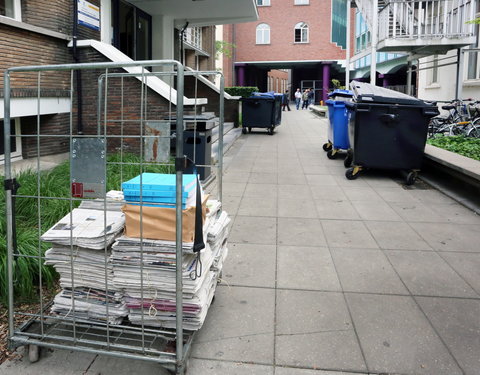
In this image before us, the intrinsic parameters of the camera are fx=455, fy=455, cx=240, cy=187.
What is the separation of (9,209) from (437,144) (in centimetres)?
956

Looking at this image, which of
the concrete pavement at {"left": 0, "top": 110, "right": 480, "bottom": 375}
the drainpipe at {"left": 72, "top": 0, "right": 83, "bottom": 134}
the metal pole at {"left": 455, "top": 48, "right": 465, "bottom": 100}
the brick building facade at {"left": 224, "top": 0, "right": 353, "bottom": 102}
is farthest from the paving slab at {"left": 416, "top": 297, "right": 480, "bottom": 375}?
the brick building facade at {"left": 224, "top": 0, "right": 353, "bottom": 102}

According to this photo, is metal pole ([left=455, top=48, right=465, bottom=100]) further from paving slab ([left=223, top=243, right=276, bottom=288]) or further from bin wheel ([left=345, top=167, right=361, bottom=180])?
paving slab ([left=223, top=243, right=276, bottom=288])

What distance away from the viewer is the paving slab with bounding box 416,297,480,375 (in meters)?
2.85

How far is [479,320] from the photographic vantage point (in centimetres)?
331

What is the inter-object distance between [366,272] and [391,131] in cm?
429

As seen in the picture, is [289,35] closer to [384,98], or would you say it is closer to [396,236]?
[384,98]

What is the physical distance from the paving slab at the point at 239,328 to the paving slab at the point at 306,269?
0.31 metres

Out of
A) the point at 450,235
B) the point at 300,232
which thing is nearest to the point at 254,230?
the point at 300,232

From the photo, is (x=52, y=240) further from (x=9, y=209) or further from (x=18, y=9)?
(x=18, y=9)

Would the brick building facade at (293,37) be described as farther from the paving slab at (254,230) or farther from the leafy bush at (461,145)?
the paving slab at (254,230)

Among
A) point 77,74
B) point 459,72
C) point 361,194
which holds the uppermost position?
point 459,72

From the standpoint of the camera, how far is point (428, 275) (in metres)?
4.12

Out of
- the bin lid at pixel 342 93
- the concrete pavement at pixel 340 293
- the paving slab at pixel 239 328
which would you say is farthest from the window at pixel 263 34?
the paving slab at pixel 239 328

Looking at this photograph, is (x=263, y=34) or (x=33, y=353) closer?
(x=33, y=353)
